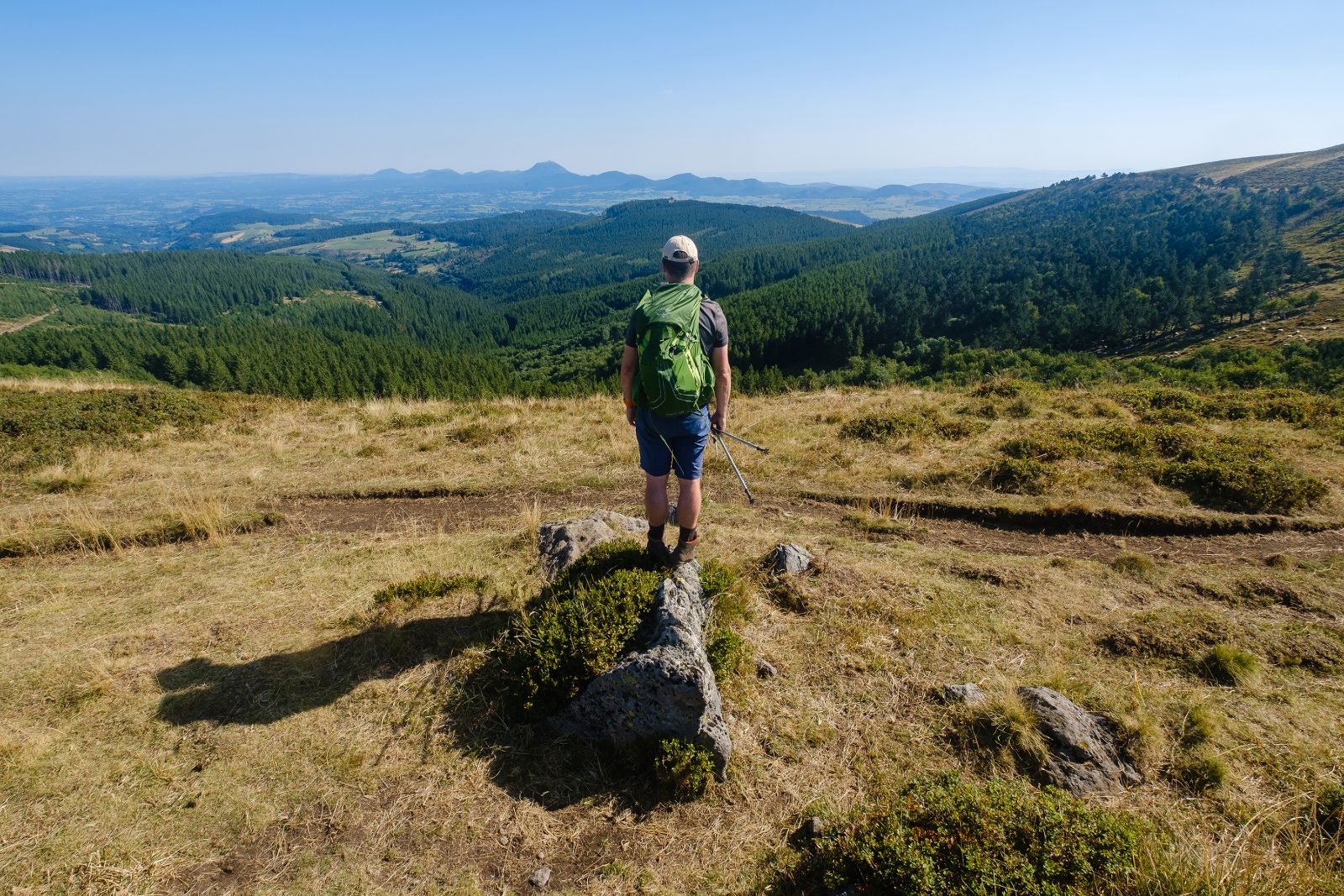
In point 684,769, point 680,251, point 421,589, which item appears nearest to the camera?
point 684,769

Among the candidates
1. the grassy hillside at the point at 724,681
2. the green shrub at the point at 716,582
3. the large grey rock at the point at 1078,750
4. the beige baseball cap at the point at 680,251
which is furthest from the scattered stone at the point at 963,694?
the beige baseball cap at the point at 680,251

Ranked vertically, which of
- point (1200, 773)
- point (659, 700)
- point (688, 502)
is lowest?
point (1200, 773)

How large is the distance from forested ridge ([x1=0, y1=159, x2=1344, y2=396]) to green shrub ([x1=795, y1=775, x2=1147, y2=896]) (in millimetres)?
45554

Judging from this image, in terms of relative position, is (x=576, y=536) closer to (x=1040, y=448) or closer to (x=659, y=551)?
(x=659, y=551)

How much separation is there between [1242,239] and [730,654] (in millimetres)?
148662

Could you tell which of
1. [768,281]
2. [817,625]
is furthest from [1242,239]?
[817,625]

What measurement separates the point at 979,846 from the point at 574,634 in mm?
3277

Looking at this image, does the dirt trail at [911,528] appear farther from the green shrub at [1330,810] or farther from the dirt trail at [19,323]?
the dirt trail at [19,323]

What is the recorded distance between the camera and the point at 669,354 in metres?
5.23

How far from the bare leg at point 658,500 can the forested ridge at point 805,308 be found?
1677 inches

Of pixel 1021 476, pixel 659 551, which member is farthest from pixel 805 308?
pixel 659 551

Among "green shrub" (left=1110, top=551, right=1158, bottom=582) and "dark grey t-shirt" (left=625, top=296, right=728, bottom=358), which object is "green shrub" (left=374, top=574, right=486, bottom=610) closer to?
"dark grey t-shirt" (left=625, top=296, right=728, bottom=358)

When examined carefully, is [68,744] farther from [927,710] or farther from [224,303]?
[224,303]

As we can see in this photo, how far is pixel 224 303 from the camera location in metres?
174
